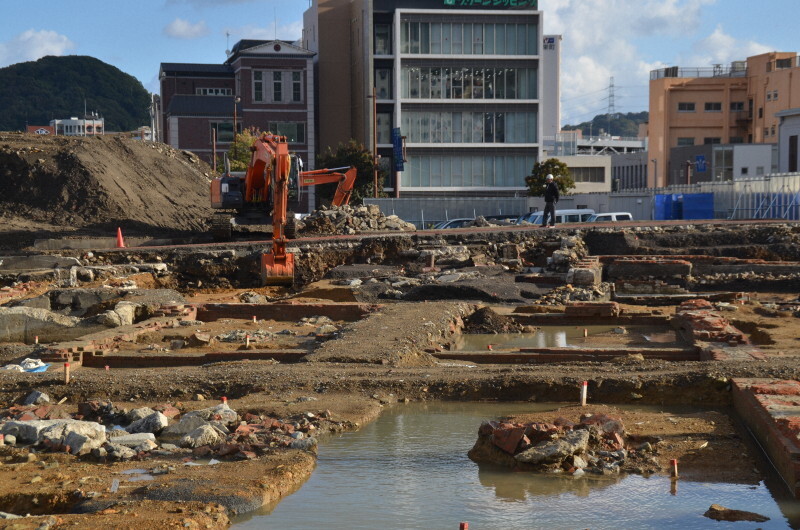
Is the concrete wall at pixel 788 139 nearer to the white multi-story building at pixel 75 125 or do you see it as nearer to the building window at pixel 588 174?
the building window at pixel 588 174

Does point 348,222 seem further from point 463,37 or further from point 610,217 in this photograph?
point 463,37

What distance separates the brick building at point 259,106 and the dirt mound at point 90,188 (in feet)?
67.6

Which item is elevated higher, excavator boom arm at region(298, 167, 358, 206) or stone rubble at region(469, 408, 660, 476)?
excavator boom arm at region(298, 167, 358, 206)

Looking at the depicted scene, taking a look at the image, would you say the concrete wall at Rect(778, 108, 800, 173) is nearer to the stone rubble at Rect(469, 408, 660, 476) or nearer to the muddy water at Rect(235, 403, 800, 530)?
the stone rubble at Rect(469, 408, 660, 476)

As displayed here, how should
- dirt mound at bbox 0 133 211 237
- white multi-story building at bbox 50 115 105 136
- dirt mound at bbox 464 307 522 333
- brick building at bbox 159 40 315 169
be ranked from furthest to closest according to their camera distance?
white multi-story building at bbox 50 115 105 136 < brick building at bbox 159 40 315 169 < dirt mound at bbox 0 133 211 237 < dirt mound at bbox 464 307 522 333

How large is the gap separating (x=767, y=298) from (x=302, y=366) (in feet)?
44.5

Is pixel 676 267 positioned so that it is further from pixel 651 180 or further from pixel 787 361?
pixel 651 180

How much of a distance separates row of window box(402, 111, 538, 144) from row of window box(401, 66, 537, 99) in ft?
3.74

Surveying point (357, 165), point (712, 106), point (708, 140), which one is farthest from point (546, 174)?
point (712, 106)

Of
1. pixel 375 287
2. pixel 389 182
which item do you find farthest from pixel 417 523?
pixel 389 182

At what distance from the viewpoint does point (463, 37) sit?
A: 61531mm

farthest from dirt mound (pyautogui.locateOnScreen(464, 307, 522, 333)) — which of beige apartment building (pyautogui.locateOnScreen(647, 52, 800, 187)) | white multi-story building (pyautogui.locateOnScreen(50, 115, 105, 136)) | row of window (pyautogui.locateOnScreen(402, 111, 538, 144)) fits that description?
white multi-story building (pyautogui.locateOnScreen(50, 115, 105, 136))

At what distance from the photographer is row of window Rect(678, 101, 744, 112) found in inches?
3226

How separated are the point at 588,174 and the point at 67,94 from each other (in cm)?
7716
